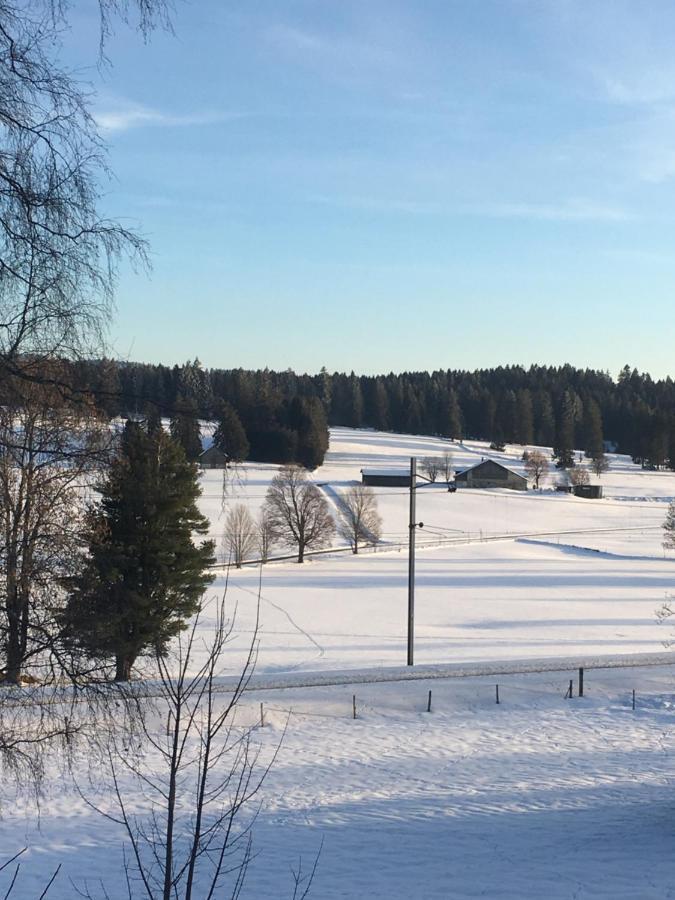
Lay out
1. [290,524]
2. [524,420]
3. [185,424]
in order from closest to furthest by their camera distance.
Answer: [185,424] → [290,524] → [524,420]

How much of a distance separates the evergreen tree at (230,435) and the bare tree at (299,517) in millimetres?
54937

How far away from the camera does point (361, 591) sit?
156ft

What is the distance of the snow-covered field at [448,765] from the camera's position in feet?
40.1

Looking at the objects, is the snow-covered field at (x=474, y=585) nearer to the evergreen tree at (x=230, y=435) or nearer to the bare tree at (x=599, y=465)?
A: the evergreen tree at (x=230, y=435)

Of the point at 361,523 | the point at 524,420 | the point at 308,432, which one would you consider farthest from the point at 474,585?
the point at 524,420

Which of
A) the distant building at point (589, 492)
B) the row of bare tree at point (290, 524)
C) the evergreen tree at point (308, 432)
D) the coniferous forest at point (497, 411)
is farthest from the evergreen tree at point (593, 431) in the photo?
the row of bare tree at point (290, 524)

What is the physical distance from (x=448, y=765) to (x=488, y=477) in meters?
82.9

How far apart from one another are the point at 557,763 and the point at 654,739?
11.4ft

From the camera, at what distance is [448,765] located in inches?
704

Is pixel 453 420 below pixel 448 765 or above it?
above

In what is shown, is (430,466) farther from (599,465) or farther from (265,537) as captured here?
(265,537)

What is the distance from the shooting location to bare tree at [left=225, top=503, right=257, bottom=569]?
58.1 m

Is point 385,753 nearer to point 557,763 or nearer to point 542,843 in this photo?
point 557,763

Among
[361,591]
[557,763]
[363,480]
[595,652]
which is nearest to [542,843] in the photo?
[557,763]
